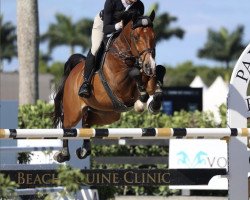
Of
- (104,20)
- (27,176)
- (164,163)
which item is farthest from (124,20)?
(164,163)

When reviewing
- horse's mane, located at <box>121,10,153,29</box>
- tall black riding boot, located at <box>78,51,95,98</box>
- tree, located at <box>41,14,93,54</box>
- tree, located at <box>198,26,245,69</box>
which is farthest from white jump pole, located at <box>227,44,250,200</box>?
tree, located at <box>198,26,245,69</box>

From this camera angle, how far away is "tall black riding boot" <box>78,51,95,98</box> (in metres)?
9.57

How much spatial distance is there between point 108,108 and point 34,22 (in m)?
7.77

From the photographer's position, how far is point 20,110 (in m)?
16.1

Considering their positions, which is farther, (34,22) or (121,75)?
(34,22)

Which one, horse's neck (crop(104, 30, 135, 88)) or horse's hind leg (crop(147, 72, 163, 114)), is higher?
horse's neck (crop(104, 30, 135, 88))

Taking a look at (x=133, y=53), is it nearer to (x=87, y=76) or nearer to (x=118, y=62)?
(x=118, y=62)

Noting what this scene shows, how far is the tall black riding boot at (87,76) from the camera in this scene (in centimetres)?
957

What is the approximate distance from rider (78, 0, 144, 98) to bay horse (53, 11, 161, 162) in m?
0.08

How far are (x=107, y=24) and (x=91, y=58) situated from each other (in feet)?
1.34

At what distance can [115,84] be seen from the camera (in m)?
9.41

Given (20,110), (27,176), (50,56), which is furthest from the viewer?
(50,56)

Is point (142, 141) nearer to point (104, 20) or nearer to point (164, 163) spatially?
point (164, 163)

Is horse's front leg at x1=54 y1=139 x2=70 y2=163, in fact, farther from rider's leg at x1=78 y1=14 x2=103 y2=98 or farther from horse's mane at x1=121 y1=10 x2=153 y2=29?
horse's mane at x1=121 y1=10 x2=153 y2=29
